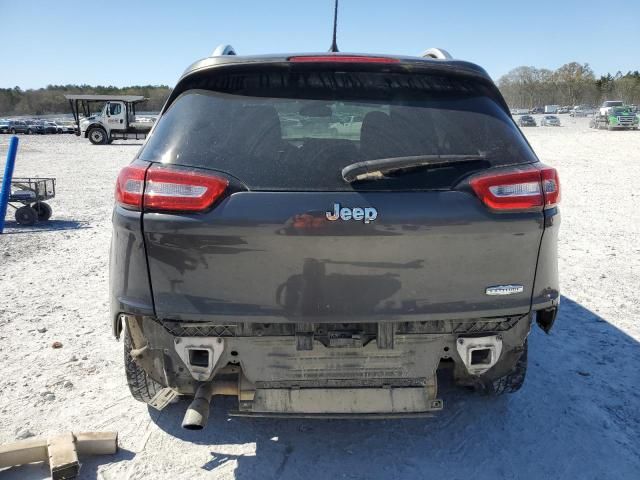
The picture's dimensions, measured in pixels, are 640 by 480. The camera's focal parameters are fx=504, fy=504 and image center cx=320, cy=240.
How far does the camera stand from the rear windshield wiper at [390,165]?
2.11 metres

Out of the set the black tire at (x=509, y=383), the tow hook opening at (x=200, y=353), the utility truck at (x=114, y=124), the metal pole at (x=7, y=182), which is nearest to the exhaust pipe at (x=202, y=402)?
the tow hook opening at (x=200, y=353)

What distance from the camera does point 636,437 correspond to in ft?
9.18

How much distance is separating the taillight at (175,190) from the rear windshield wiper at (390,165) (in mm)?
531

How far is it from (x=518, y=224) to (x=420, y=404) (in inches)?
37.7

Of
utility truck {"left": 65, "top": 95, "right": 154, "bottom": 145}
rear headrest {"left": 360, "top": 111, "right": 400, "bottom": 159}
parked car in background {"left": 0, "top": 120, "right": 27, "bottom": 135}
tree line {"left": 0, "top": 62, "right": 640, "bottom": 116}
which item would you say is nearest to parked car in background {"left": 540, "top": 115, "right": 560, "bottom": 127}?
tree line {"left": 0, "top": 62, "right": 640, "bottom": 116}

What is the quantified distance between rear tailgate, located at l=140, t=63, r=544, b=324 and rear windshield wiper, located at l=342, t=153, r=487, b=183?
1.3 inches

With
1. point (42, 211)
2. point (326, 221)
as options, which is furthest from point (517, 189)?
point (42, 211)

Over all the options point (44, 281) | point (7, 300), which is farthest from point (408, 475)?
point (44, 281)

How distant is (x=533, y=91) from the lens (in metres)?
111

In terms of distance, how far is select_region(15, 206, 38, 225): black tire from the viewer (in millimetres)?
8297

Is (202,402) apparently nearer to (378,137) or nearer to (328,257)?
(328,257)

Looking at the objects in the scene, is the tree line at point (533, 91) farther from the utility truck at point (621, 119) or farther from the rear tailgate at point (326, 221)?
the rear tailgate at point (326, 221)

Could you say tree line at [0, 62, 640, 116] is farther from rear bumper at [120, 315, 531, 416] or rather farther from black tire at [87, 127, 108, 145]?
rear bumper at [120, 315, 531, 416]

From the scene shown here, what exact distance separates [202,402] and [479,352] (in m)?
1.34
